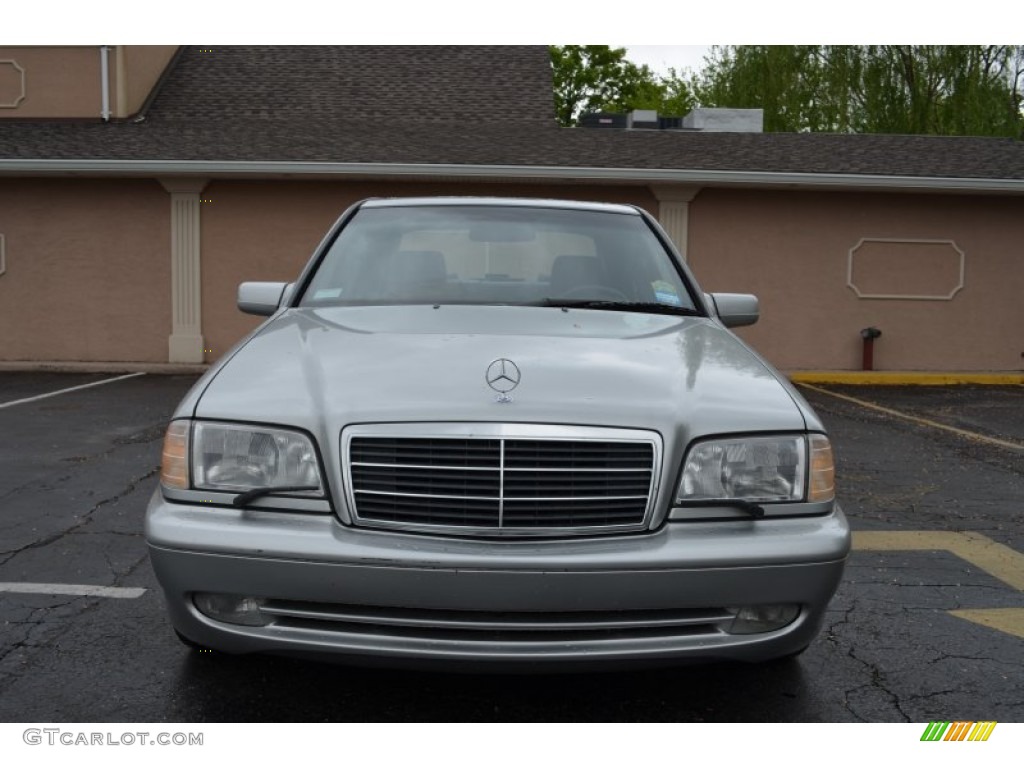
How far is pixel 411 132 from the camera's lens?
15.6m

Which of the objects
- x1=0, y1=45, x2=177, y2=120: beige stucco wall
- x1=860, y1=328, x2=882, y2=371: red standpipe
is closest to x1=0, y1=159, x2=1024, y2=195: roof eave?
x1=860, y1=328, x2=882, y2=371: red standpipe

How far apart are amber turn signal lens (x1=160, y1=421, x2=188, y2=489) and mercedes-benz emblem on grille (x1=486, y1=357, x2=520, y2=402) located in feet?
2.79

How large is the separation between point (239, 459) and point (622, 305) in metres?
1.62

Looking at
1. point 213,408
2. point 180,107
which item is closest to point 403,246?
point 213,408

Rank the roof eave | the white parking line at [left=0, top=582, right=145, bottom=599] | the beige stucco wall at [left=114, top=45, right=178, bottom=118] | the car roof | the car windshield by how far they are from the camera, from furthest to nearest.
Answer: the beige stucco wall at [left=114, top=45, right=178, bottom=118] < the roof eave < the car roof < the white parking line at [left=0, top=582, right=145, bottom=599] < the car windshield

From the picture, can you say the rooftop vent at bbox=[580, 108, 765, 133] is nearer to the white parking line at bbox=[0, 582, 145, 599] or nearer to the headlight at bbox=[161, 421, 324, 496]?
the white parking line at bbox=[0, 582, 145, 599]

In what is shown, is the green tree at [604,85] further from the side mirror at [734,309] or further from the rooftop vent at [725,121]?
the side mirror at [734,309]

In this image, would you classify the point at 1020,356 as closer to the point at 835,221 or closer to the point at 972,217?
the point at 972,217

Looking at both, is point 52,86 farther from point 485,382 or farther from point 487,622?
point 487,622

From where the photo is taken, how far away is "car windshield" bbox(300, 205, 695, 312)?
392cm

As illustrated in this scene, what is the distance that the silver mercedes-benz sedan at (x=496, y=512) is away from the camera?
2.57 metres

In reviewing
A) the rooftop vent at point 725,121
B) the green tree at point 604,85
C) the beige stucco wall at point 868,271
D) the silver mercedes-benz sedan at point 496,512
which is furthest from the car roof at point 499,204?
the green tree at point 604,85

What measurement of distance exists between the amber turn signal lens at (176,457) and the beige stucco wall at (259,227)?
11752 mm
